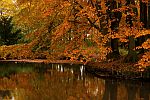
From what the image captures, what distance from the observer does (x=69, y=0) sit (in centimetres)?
2341

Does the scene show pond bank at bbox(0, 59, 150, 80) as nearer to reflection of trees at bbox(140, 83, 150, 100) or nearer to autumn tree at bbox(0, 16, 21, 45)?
reflection of trees at bbox(140, 83, 150, 100)

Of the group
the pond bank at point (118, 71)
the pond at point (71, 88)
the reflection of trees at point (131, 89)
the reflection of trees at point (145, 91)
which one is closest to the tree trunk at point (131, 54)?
the pond bank at point (118, 71)

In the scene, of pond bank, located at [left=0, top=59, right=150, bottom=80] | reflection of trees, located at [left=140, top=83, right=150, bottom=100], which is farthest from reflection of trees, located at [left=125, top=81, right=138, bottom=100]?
pond bank, located at [left=0, top=59, right=150, bottom=80]

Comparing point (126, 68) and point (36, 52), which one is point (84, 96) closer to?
point (36, 52)

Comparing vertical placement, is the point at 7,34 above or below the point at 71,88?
above

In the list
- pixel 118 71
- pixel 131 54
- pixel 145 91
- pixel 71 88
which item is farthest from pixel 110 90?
pixel 131 54

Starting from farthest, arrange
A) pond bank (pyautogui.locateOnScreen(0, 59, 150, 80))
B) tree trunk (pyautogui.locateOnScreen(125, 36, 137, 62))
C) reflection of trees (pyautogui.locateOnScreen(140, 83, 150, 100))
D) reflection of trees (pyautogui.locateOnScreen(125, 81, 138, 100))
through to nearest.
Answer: tree trunk (pyautogui.locateOnScreen(125, 36, 137, 62))
pond bank (pyautogui.locateOnScreen(0, 59, 150, 80))
reflection of trees (pyautogui.locateOnScreen(125, 81, 138, 100))
reflection of trees (pyautogui.locateOnScreen(140, 83, 150, 100))

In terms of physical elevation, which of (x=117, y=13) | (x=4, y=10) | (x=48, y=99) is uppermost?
(x=4, y=10)

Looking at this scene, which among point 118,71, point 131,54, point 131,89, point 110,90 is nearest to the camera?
point 131,89

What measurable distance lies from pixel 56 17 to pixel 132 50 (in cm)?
630

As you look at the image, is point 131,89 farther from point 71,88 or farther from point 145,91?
point 71,88

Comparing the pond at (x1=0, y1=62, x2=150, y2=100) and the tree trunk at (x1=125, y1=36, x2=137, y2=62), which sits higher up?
the tree trunk at (x1=125, y1=36, x2=137, y2=62)

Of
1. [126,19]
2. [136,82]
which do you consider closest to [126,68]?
[136,82]

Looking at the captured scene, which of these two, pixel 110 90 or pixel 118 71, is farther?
pixel 118 71
